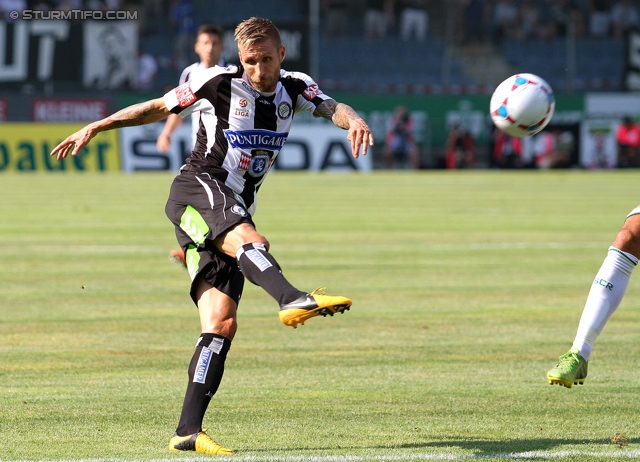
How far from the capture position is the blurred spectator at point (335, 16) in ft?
139

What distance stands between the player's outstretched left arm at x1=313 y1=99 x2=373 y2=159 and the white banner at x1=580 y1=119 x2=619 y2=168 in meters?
35.2

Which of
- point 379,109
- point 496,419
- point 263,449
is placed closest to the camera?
point 263,449

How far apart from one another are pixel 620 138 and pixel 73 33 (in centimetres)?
1963

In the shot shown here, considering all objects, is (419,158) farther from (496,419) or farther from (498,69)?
(496,419)

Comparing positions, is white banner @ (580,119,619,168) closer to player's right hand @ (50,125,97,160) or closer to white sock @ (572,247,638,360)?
white sock @ (572,247,638,360)

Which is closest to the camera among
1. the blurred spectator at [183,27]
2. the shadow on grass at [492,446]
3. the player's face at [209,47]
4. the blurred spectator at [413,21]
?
the shadow on grass at [492,446]

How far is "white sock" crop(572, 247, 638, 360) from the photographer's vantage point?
21.5 feet

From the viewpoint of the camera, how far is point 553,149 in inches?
1594

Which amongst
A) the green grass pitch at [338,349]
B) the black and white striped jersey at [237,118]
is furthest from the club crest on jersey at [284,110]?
the green grass pitch at [338,349]

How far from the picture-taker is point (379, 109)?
40219mm

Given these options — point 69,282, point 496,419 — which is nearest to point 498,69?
point 69,282

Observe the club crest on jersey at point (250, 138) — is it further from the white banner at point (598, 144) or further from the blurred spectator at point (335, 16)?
the blurred spectator at point (335, 16)

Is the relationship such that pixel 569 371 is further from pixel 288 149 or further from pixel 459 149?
pixel 459 149

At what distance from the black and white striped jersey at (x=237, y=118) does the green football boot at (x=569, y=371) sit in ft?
6.33
